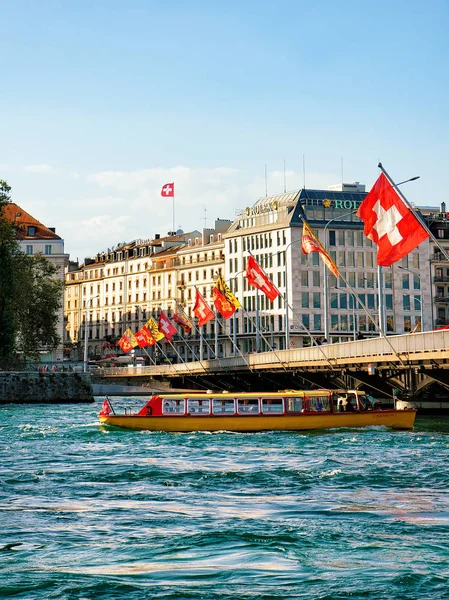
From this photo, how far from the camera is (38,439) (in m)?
54.6

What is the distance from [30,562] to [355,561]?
5832 mm

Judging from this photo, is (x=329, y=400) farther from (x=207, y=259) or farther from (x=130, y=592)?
(x=207, y=259)

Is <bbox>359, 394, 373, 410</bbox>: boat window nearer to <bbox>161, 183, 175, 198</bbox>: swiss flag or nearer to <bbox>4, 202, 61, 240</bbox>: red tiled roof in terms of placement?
<bbox>4, 202, 61, 240</bbox>: red tiled roof

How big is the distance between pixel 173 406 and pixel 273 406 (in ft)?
16.3

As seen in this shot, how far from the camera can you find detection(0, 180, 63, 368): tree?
10481 centimetres

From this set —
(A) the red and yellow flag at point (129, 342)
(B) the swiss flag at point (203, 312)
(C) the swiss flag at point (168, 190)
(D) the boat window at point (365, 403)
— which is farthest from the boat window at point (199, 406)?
(C) the swiss flag at point (168, 190)

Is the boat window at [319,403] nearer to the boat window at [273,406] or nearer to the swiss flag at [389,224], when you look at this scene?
the boat window at [273,406]

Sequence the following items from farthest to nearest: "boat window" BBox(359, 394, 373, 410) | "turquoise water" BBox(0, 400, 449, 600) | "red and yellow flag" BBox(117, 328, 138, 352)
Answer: "red and yellow flag" BBox(117, 328, 138, 352) < "boat window" BBox(359, 394, 373, 410) < "turquoise water" BBox(0, 400, 449, 600)

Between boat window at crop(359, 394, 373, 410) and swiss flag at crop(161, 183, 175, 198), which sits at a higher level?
swiss flag at crop(161, 183, 175, 198)

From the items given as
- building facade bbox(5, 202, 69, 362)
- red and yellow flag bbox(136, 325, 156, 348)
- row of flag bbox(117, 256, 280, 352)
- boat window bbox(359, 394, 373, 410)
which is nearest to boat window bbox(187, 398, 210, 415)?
boat window bbox(359, 394, 373, 410)

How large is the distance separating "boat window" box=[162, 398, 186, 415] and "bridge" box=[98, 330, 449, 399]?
10685mm

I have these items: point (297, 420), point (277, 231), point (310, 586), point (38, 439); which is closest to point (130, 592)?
point (310, 586)

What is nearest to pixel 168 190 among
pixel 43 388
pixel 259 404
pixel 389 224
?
pixel 43 388

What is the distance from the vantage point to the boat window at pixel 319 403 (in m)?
59.2
